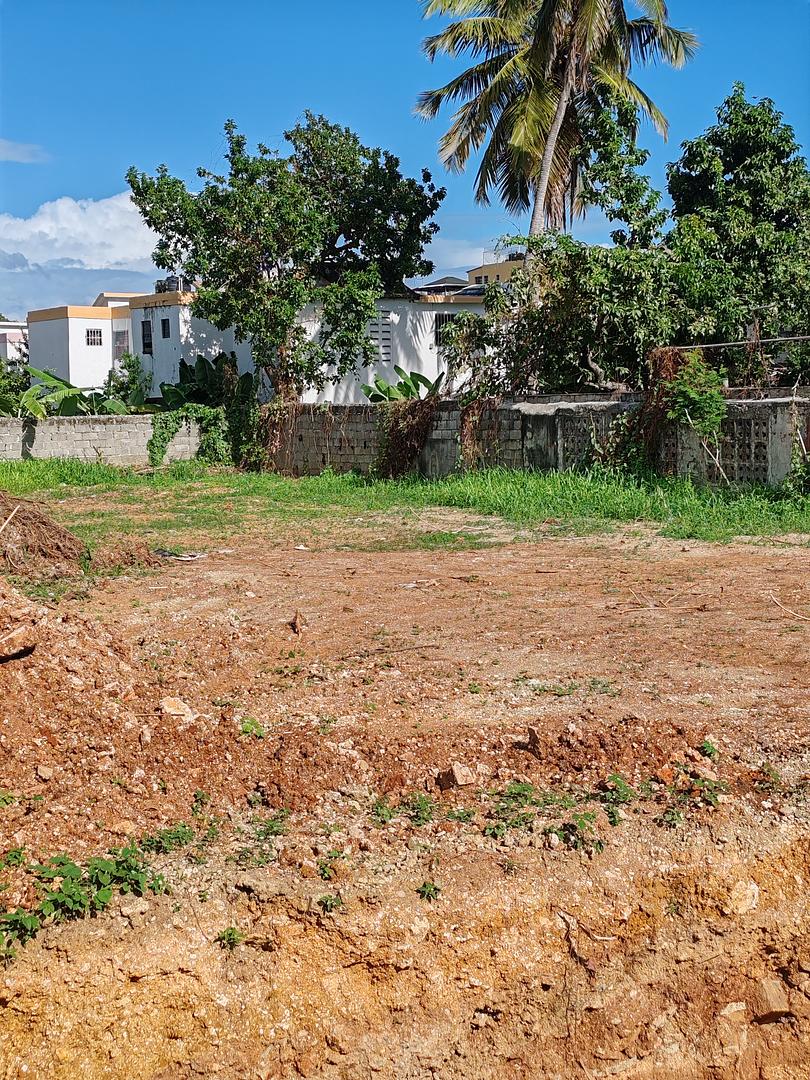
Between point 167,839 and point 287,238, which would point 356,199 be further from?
point 167,839

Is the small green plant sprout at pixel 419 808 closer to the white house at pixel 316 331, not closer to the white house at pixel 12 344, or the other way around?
the white house at pixel 316 331

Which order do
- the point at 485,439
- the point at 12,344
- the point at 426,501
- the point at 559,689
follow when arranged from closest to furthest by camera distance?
1. the point at 559,689
2. the point at 426,501
3. the point at 485,439
4. the point at 12,344

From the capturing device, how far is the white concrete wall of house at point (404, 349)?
2284cm

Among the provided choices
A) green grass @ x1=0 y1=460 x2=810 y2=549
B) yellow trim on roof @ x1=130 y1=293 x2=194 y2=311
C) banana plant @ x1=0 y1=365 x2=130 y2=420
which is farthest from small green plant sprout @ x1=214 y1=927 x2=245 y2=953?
yellow trim on roof @ x1=130 y1=293 x2=194 y2=311

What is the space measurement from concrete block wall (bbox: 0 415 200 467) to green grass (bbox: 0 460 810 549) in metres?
0.77

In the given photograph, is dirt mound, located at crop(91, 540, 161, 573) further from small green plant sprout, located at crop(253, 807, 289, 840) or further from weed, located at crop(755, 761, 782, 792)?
weed, located at crop(755, 761, 782, 792)

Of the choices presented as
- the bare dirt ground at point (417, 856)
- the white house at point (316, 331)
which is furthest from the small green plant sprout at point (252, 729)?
the white house at point (316, 331)

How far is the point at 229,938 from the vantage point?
3889 mm

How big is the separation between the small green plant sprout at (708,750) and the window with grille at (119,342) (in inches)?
1298

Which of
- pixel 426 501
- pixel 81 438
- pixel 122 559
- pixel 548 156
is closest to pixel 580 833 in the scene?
pixel 122 559

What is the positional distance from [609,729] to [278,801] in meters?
1.68

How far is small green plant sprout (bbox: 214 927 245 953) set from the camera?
12.7ft

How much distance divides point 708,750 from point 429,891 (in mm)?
1680

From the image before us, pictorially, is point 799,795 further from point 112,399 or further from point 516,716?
point 112,399
